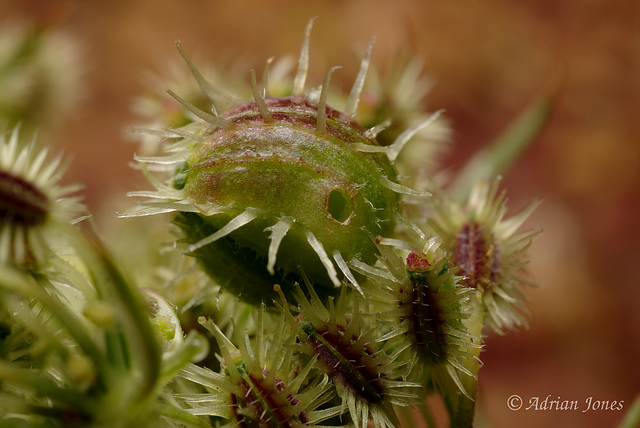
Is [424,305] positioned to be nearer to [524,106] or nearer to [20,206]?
[20,206]

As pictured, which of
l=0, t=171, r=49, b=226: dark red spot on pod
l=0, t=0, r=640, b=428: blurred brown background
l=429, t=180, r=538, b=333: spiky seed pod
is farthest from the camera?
l=0, t=0, r=640, b=428: blurred brown background

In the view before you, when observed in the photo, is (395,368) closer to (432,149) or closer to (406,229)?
(406,229)

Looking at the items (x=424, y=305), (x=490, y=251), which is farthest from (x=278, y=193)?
(x=490, y=251)

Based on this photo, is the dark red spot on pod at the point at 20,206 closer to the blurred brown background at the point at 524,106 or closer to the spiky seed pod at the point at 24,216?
the spiky seed pod at the point at 24,216

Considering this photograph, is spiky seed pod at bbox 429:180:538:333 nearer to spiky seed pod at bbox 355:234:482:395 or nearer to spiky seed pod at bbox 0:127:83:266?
spiky seed pod at bbox 355:234:482:395

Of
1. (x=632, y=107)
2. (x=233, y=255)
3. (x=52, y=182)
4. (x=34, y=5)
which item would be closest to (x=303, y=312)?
(x=233, y=255)

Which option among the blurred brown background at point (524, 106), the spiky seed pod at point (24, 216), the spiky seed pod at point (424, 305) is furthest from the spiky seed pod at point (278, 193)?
the blurred brown background at point (524, 106)

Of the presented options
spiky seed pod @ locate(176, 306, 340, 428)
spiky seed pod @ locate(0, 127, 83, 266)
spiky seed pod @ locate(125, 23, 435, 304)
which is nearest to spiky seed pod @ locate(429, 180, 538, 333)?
spiky seed pod @ locate(125, 23, 435, 304)
